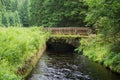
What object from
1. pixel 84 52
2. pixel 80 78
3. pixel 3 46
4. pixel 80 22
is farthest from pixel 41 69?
pixel 80 22

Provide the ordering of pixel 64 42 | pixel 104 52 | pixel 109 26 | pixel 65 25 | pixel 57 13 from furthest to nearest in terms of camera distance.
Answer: pixel 65 25 → pixel 57 13 → pixel 64 42 → pixel 104 52 → pixel 109 26

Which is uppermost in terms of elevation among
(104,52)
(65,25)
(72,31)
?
(65,25)

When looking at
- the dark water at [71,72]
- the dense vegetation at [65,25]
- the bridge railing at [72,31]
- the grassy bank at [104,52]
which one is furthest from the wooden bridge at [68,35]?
the dark water at [71,72]

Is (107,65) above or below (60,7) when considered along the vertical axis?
below

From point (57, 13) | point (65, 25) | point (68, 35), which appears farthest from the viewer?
point (65, 25)

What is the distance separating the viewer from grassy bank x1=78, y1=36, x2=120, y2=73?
24.8 m

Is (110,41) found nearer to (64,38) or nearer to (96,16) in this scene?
(96,16)

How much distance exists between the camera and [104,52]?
2994 centimetres

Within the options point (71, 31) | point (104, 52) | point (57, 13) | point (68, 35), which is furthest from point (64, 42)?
point (104, 52)

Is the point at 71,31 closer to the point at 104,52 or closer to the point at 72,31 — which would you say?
the point at 72,31

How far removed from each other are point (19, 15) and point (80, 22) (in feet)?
156

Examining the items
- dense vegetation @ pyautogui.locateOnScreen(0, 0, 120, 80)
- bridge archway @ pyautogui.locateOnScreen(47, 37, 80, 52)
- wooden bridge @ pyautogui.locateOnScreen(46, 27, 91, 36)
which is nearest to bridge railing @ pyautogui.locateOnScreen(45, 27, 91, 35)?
wooden bridge @ pyautogui.locateOnScreen(46, 27, 91, 36)

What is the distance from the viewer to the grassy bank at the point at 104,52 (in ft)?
81.3

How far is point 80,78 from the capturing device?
858 inches
